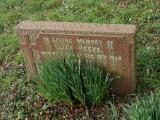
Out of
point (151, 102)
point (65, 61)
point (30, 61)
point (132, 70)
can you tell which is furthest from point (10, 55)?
point (151, 102)

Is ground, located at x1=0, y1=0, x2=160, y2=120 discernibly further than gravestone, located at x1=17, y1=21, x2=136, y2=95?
Yes

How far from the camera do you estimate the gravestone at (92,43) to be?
3.79m

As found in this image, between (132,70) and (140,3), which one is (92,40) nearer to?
(132,70)

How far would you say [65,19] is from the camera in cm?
585

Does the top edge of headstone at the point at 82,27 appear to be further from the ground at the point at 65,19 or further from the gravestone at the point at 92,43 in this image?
the ground at the point at 65,19

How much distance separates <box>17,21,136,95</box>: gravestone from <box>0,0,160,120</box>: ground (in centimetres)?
32

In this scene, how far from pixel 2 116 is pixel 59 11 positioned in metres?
2.41

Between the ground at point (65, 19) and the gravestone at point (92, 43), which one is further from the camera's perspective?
the ground at point (65, 19)

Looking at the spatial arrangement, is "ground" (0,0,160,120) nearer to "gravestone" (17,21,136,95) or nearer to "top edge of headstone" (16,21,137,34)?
"gravestone" (17,21,136,95)

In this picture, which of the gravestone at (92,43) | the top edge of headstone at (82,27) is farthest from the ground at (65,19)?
the top edge of headstone at (82,27)

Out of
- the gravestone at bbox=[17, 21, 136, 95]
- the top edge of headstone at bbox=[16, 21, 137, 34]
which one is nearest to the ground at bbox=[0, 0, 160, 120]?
the gravestone at bbox=[17, 21, 136, 95]

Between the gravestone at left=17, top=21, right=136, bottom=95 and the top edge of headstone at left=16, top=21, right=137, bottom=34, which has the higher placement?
the top edge of headstone at left=16, top=21, right=137, bottom=34

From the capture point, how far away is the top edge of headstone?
3.76 m

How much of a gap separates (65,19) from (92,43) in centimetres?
203
